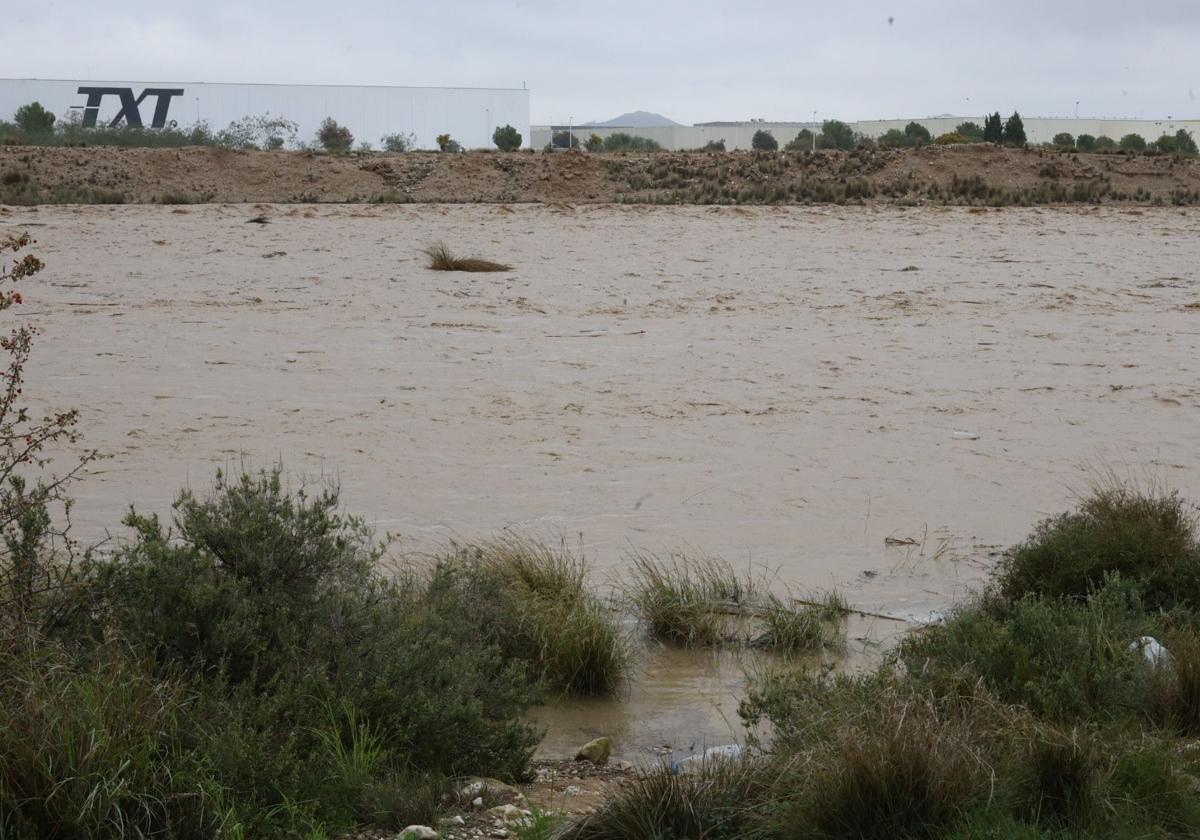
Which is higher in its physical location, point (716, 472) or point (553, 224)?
point (553, 224)

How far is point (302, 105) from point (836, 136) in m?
19.1

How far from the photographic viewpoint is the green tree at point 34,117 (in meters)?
41.6

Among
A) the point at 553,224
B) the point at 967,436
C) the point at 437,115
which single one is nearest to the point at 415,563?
the point at 967,436

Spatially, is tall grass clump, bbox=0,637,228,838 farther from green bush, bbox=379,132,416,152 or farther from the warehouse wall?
the warehouse wall

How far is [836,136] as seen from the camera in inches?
1913

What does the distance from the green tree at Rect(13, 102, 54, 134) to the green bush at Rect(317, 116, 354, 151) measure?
27.1ft

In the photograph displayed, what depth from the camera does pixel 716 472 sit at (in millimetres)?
8523

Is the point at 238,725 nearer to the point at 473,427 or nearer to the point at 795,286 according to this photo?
the point at 473,427

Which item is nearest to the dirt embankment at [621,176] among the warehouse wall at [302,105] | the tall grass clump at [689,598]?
the warehouse wall at [302,105]

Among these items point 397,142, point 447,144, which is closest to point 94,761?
point 397,142

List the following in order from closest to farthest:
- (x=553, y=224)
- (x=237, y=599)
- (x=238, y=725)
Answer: (x=238, y=725) → (x=237, y=599) → (x=553, y=224)

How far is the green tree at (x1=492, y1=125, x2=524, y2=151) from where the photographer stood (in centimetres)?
4703

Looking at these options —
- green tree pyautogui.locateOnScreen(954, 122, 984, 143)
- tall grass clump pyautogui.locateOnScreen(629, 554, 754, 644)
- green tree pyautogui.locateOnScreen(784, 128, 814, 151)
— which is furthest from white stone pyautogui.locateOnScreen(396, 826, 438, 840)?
green tree pyautogui.locateOnScreen(954, 122, 984, 143)

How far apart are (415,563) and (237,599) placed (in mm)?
2172
